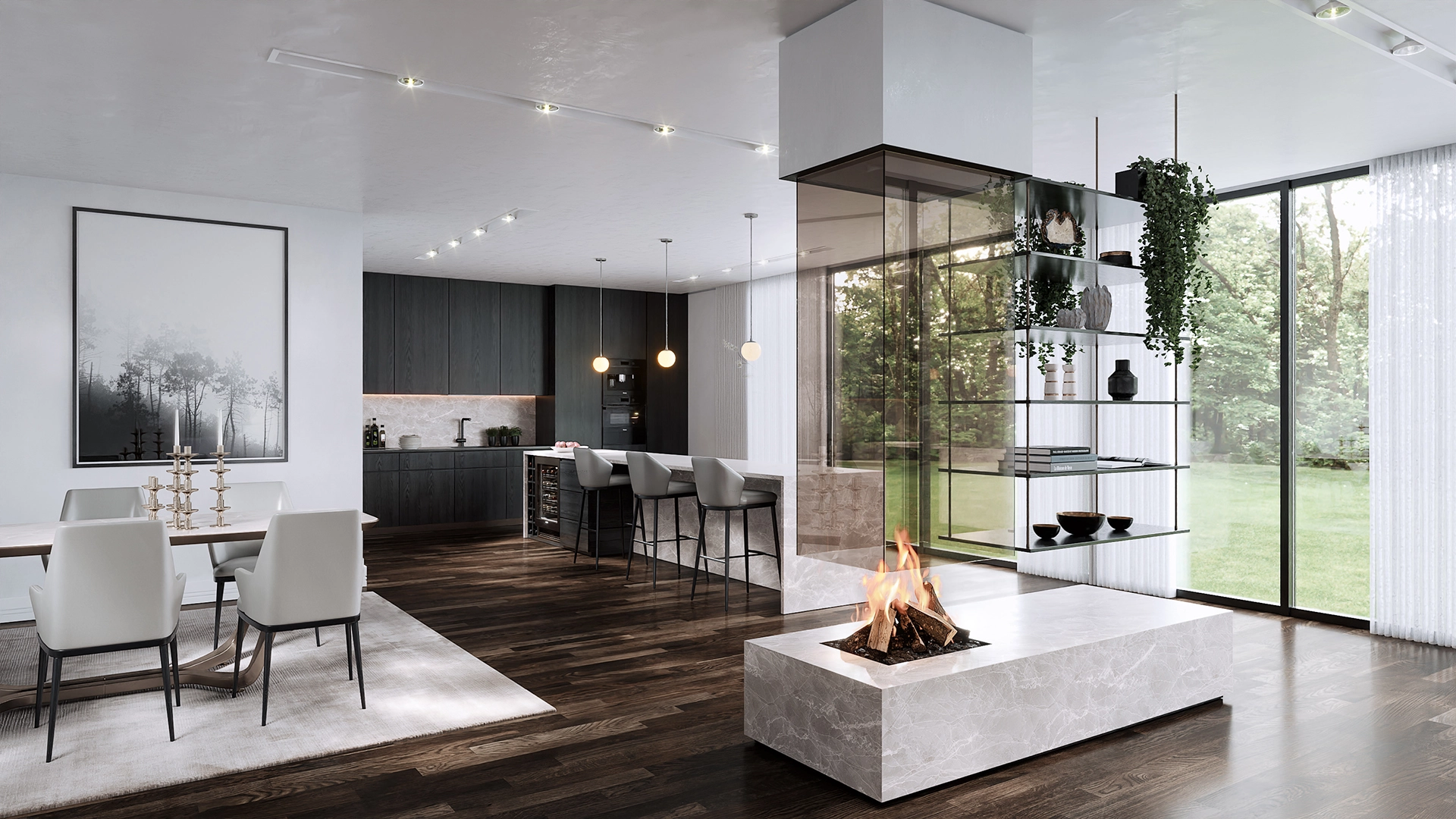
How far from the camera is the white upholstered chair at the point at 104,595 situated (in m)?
3.31

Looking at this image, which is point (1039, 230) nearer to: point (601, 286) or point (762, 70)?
point (762, 70)

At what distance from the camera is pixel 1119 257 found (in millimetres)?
4094

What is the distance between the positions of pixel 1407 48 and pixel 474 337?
851 cm

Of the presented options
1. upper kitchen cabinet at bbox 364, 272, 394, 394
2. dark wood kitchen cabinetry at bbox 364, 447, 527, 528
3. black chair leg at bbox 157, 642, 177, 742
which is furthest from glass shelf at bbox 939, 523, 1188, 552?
upper kitchen cabinet at bbox 364, 272, 394, 394

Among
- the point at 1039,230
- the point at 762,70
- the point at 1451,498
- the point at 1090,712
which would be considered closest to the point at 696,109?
the point at 762,70

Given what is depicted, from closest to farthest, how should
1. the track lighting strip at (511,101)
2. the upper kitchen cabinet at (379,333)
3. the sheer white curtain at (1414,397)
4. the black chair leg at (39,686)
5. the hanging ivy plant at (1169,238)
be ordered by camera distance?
the black chair leg at (39,686)
the track lighting strip at (511,101)
the hanging ivy plant at (1169,238)
the sheer white curtain at (1414,397)
the upper kitchen cabinet at (379,333)

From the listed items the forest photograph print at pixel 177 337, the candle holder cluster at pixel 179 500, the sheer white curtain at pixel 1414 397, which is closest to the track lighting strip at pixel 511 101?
the candle holder cluster at pixel 179 500

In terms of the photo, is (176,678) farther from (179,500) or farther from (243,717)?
(179,500)

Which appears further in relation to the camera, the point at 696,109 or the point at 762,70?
the point at 696,109

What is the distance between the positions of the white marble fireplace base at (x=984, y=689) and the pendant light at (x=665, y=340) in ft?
16.5

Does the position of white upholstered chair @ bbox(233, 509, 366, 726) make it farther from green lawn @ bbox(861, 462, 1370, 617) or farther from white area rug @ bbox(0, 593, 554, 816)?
green lawn @ bbox(861, 462, 1370, 617)

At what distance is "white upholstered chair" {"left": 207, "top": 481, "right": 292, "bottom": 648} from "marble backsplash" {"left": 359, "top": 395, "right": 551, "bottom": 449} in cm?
490

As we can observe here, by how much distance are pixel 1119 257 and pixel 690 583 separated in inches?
146

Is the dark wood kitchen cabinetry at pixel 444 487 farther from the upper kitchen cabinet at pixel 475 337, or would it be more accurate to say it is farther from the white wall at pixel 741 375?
the white wall at pixel 741 375
